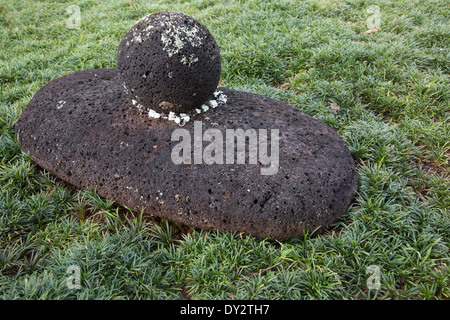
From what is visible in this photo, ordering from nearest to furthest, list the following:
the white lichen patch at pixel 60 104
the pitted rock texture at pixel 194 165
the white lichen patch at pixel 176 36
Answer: the pitted rock texture at pixel 194 165 → the white lichen patch at pixel 176 36 → the white lichen patch at pixel 60 104

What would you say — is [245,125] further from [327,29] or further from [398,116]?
[327,29]

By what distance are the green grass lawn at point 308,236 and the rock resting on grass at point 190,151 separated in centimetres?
16

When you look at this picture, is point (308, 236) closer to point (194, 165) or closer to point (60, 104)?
point (194, 165)

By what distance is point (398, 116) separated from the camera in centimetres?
401

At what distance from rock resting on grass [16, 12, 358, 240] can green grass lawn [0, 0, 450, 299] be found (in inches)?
6.5

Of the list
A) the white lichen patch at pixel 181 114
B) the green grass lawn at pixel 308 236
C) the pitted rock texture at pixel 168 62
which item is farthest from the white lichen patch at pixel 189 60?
the green grass lawn at pixel 308 236

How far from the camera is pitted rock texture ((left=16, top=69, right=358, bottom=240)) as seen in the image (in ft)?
8.71

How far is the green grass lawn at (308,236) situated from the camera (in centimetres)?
233

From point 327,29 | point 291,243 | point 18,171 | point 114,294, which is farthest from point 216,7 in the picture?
point 114,294

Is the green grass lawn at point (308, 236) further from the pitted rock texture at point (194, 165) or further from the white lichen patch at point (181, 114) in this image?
the white lichen patch at point (181, 114)

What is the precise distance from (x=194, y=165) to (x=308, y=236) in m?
1.13

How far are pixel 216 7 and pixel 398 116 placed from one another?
4.50 metres

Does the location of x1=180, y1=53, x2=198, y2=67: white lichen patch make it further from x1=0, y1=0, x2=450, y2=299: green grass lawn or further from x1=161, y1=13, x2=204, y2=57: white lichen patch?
x1=0, y1=0, x2=450, y2=299: green grass lawn

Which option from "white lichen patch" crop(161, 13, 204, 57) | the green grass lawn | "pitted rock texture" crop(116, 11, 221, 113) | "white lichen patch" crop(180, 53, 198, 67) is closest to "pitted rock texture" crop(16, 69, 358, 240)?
the green grass lawn
